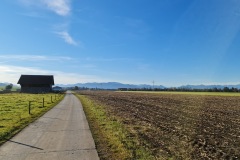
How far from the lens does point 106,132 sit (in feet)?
51.2

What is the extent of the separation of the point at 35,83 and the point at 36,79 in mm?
3602

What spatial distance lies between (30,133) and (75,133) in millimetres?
2352

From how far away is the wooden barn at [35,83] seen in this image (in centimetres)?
10706

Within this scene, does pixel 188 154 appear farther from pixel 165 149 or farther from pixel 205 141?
pixel 205 141

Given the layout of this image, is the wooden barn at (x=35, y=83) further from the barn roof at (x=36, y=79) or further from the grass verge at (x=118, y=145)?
the grass verge at (x=118, y=145)

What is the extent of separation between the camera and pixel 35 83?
108 metres

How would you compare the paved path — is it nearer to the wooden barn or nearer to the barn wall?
the barn wall

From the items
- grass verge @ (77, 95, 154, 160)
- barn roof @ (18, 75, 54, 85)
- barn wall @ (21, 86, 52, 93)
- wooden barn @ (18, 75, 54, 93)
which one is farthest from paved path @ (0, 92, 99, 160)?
barn roof @ (18, 75, 54, 85)

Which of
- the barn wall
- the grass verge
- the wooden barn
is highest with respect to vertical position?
the wooden barn

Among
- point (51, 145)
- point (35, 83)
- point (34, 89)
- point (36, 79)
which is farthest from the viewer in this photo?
point (36, 79)

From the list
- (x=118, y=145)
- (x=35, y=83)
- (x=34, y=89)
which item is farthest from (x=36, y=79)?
(x=118, y=145)

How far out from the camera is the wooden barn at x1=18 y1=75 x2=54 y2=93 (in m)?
107

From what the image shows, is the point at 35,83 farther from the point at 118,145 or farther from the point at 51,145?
the point at 118,145

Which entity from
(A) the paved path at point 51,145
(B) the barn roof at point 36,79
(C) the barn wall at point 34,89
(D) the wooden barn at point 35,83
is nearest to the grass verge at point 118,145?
(A) the paved path at point 51,145
